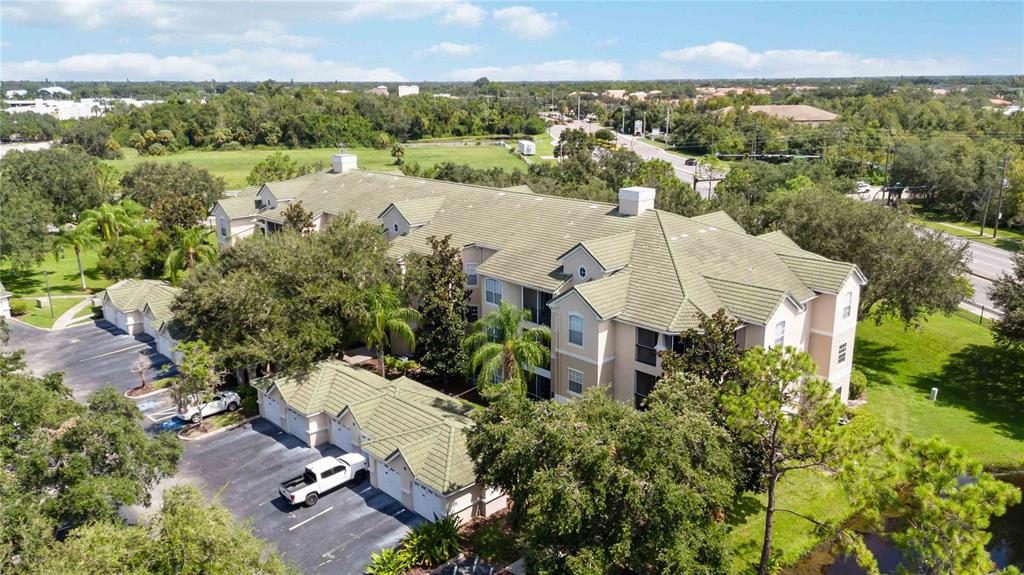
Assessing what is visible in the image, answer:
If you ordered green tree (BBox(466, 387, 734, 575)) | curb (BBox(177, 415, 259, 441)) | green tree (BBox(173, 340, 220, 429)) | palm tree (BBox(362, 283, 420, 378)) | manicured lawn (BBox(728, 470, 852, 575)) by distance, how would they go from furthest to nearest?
palm tree (BBox(362, 283, 420, 378)) → curb (BBox(177, 415, 259, 441)) → green tree (BBox(173, 340, 220, 429)) → manicured lawn (BBox(728, 470, 852, 575)) → green tree (BBox(466, 387, 734, 575))

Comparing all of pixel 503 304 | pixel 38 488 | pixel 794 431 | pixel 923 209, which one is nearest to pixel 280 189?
pixel 503 304

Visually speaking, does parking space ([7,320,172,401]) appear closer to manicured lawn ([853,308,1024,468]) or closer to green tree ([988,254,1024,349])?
manicured lawn ([853,308,1024,468])

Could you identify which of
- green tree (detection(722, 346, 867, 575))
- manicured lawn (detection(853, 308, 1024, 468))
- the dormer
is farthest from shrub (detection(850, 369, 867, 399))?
green tree (detection(722, 346, 867, 575))

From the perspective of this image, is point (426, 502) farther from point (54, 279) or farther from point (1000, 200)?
point (1000, 200)

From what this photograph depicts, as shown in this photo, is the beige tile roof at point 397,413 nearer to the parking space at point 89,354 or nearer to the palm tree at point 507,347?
the palm tree at point 507,347

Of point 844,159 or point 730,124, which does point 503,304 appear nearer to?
point 844,159

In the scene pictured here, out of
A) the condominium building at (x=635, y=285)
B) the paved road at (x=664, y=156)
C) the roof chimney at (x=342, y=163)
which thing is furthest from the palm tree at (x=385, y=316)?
the paved road at (x=664, y=156)

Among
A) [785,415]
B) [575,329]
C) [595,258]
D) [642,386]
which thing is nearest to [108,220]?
[595,258]
